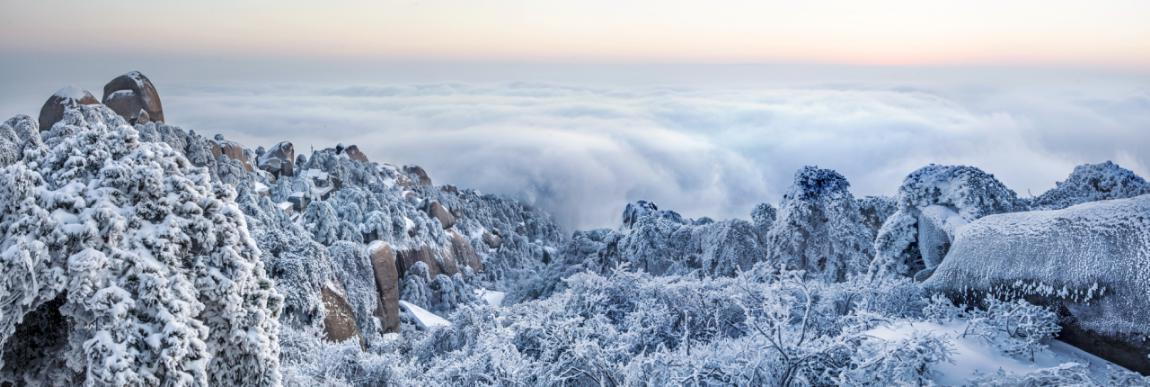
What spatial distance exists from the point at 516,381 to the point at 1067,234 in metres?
6.95

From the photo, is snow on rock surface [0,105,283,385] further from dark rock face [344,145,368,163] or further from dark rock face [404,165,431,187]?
dark rock face [404,165,431,187]

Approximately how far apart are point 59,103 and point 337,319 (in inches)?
Result: 1383

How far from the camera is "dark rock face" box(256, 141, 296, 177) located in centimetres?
5984

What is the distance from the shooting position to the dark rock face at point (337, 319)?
77.1ft

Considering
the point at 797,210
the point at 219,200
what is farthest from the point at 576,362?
the point at 797,210

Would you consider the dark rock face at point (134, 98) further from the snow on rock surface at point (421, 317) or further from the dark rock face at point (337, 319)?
the dark rock face at point (337, 319)

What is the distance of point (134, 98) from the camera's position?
Answer: 5459 cm

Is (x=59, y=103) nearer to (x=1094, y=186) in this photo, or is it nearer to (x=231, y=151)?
(x=231, y=151)

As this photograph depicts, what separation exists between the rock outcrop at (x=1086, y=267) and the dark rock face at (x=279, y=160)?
5837 centimetres

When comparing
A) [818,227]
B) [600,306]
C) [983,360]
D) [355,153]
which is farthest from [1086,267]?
[355,153]

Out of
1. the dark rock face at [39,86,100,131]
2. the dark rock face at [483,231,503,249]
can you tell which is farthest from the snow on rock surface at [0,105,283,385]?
the dark rock face at [483,231,503,249]

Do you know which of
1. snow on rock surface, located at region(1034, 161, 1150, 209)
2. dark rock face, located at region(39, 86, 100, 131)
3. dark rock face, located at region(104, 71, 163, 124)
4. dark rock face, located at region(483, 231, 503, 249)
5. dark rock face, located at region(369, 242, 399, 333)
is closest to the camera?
snow on rock surface, located at region(1034, 161, 1150, 209)

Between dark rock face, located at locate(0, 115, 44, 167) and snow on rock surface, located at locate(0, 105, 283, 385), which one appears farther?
dark rock face, located at locate(0, 115, 44, 167)

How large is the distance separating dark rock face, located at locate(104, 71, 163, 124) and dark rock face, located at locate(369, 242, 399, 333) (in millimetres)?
28481
